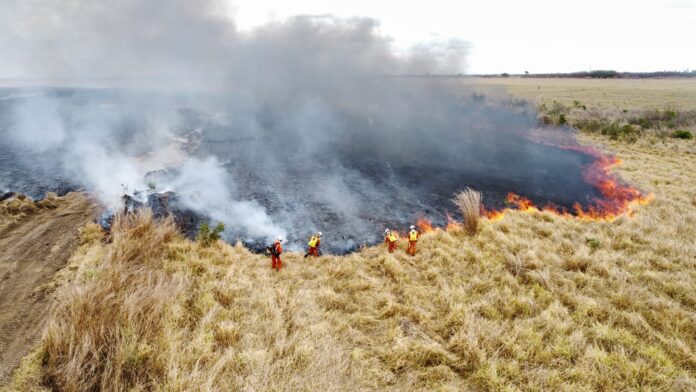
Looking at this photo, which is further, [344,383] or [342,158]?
[342,158]

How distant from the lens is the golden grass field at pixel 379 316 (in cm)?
541

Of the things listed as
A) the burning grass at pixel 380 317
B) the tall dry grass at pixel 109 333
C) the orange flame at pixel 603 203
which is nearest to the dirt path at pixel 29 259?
the burning grass at pixel 380 317

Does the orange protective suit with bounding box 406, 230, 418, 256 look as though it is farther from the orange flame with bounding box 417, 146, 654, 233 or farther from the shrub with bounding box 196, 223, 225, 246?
the shrub with bounding box 196, 223, 225, 246

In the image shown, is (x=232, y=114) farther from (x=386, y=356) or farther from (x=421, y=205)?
(x=386, y=356)

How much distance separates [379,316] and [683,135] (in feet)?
110

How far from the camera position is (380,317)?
789 centimetres

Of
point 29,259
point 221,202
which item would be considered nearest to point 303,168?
point 221,202

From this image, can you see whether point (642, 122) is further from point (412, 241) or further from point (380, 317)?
point (380, 317)

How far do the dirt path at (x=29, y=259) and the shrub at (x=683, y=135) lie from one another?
39844 millimetres

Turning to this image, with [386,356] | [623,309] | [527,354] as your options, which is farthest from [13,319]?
[623,309]

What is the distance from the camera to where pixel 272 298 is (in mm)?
7945

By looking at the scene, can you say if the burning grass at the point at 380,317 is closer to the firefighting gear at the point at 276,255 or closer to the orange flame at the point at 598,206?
the firefighting gear at the point at 276,255

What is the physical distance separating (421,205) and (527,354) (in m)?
10.2

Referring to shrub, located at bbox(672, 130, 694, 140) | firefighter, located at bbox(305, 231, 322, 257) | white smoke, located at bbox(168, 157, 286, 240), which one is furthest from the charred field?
shrub, located at bbox(672, 130, 694, 140)
